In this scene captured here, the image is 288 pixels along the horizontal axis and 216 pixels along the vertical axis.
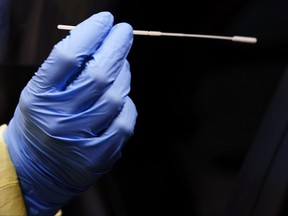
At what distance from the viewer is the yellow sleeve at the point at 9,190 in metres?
0.62

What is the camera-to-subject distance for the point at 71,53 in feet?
1.88

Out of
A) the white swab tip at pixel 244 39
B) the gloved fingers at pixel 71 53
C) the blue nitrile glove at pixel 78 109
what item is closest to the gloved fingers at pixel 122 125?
the blue nitrile glove at pixel 78 109

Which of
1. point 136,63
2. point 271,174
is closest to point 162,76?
point 136,63

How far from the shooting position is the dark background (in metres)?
0.62

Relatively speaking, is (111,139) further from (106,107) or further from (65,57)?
(65,57)

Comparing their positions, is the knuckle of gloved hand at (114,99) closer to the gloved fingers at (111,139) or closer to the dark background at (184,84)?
the gloved fingers at (111,139)

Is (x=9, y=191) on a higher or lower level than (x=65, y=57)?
lower

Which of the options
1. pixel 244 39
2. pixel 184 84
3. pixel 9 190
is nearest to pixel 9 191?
pixel 9 190

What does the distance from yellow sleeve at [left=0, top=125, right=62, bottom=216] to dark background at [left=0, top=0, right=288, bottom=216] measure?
0.32m

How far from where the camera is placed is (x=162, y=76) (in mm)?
769

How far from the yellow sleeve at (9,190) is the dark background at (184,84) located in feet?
1.06

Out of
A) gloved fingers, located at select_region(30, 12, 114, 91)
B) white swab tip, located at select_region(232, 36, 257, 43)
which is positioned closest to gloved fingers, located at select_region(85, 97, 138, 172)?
gloved fingers, located at select_region(30, 12, 114, 91)

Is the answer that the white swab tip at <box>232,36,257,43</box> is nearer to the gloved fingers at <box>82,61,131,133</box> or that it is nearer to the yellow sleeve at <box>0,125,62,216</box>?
the gloved fingers at <box>82,61,131,133</box>

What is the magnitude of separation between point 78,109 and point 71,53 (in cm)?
10
